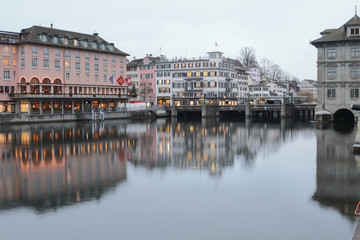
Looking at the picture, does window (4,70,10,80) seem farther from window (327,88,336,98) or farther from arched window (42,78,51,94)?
window (327,88,336,98)

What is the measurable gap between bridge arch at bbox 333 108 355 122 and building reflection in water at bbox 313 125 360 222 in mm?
33713

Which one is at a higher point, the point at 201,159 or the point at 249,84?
the point at 249,84

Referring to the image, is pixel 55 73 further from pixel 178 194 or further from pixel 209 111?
pixel 178 194

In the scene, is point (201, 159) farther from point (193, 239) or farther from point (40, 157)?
point (193, 239)

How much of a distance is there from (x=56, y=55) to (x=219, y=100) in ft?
154

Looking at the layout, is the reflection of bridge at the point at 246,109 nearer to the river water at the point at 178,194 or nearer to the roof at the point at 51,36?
the roof at the point at 51,36

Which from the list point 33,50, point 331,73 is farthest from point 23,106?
point 331,73

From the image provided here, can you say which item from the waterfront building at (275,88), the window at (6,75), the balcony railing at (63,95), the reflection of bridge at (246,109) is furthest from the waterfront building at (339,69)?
the waterfront building at (275,88)

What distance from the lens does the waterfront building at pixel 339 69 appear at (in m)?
60.5

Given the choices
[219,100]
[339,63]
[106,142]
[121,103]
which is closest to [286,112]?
[219,100]

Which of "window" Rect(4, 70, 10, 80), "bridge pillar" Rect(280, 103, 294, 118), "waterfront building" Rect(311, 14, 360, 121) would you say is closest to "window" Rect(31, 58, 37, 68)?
"window" Rect(4, 70, 10, 80)

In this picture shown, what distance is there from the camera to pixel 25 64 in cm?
7631

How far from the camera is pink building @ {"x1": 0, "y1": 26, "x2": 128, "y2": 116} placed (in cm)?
7644

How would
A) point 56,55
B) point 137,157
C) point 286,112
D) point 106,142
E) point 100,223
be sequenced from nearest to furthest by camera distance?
point 100,223 → point 137,157 → point 106,142 → point 56,55 → point 286,112
